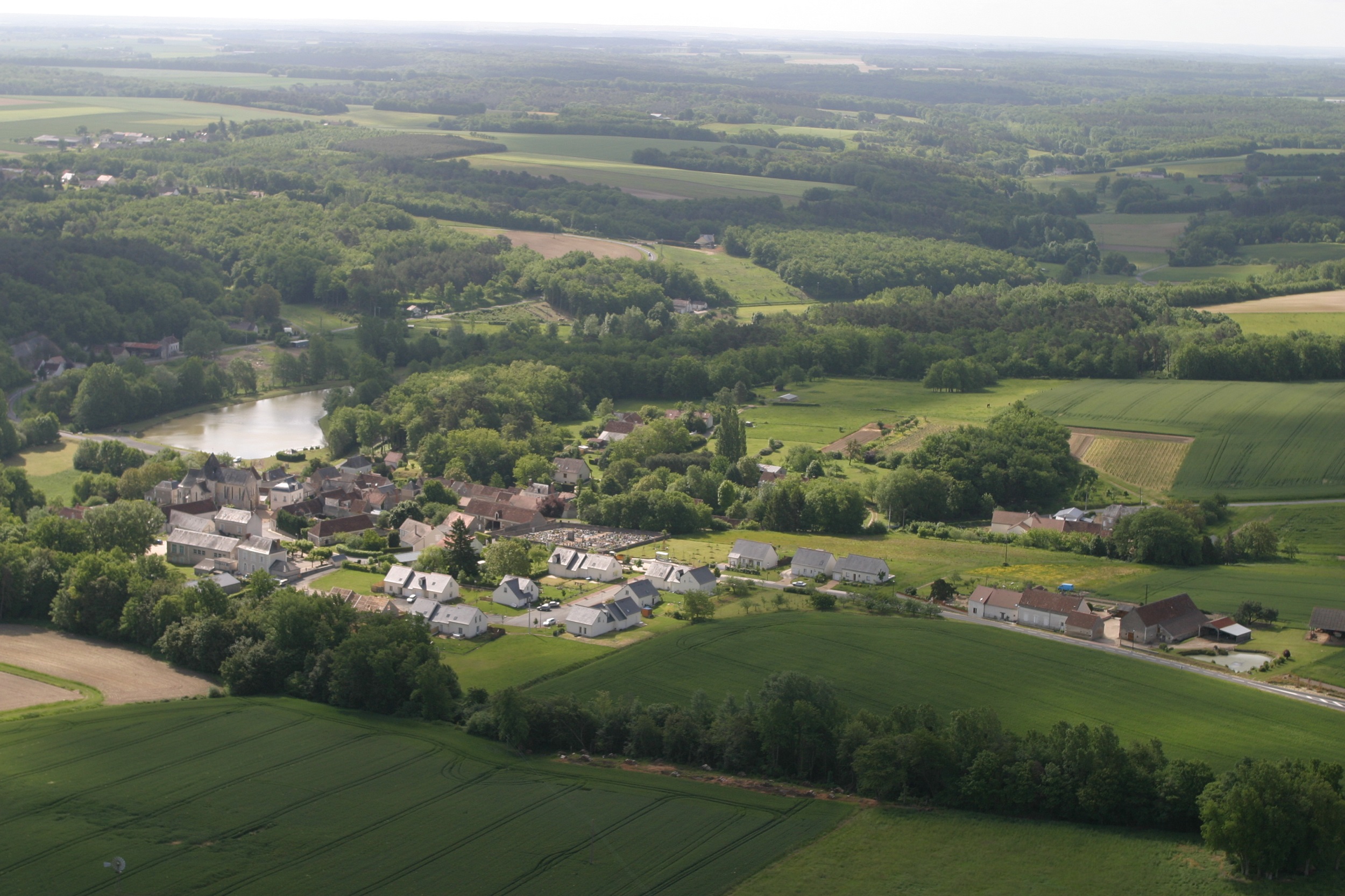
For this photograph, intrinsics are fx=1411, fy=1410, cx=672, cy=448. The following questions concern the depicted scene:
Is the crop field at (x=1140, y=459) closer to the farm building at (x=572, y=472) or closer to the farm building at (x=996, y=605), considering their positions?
the farm building at (x=996, y=605)

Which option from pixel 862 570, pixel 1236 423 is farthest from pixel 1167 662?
pixel 1236 423

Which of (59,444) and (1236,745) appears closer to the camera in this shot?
(1236,745)

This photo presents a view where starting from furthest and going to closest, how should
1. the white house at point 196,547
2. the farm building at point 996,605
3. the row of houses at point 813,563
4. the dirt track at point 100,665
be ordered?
the white house at point 196,547, the row of houses at point 813,563, the farm building at point 996,605, the dirt track at point 100,665

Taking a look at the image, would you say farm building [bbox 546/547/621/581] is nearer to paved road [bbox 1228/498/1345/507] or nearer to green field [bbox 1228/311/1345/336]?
paved road [bbox 1228/498/1345/507]

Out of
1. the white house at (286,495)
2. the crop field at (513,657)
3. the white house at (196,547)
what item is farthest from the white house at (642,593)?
the white house at (286,495)

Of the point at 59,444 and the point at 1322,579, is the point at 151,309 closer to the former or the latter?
the point at 59,444

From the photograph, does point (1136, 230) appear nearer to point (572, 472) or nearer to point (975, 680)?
point (572, 472)

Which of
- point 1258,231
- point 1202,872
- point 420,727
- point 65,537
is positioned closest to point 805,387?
point 65,537
